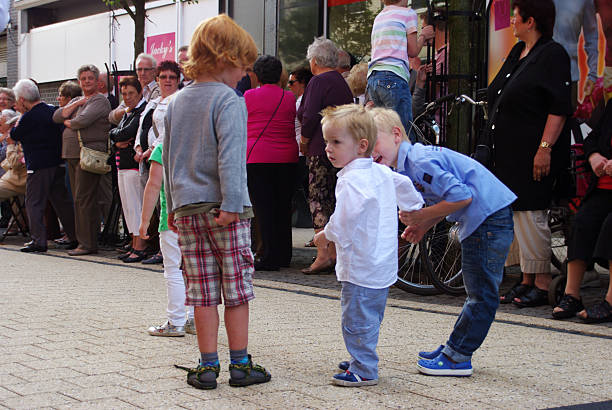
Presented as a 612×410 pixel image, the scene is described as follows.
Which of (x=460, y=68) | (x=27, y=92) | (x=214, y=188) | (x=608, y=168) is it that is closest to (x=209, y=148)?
(x=214, y=188)

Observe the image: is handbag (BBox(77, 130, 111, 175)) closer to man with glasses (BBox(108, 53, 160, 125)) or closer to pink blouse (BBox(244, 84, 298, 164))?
man with glasses (BBox(108, 53, 160, 125))

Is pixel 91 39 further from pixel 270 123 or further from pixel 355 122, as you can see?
pixel 355 122

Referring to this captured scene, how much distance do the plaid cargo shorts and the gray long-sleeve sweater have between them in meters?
0.11

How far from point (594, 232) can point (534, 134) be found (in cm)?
87

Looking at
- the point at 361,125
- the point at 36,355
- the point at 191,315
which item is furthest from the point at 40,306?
the point at 361,125

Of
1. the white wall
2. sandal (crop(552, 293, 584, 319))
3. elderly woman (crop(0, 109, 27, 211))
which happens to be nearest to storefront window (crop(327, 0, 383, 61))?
the white wall

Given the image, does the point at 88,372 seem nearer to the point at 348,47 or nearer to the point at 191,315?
the point at 191,315

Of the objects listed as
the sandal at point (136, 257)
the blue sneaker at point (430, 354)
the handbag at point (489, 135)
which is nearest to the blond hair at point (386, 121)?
the blue sneaker at point (430, 354)

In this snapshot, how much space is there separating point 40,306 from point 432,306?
2.92m

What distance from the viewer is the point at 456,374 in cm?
433

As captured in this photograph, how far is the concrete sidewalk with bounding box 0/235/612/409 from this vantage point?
3830 millimetres

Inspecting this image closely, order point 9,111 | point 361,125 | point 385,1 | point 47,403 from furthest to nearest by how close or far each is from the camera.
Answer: point 9,111 → point 385,1 → point 361,125 → point 47,403

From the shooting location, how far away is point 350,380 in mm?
4059

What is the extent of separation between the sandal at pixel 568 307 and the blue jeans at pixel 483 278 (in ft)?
6.07
